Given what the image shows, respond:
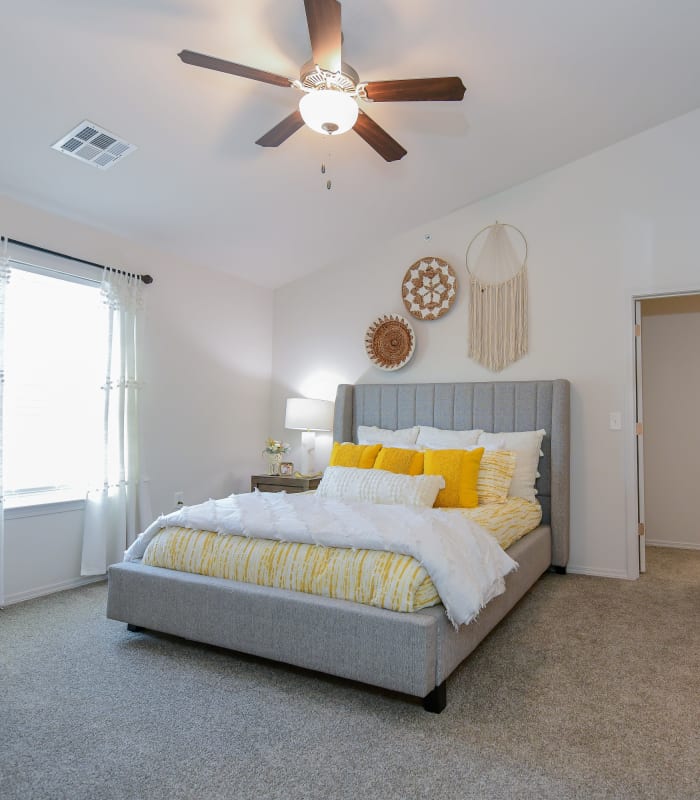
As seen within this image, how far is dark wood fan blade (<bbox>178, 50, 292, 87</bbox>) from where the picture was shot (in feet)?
7.29

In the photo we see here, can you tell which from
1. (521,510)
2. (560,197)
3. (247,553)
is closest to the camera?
(247,553)

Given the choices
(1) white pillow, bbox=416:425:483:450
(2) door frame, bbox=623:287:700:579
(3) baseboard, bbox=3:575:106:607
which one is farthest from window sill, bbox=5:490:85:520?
(2) door frame, bbox=623:287:700:579

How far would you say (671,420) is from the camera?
16.8 feet

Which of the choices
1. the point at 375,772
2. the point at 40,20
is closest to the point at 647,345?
the point at 375,772

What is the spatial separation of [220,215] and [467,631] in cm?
321

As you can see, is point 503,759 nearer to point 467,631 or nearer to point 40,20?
point 467,631

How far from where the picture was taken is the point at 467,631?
2375mm

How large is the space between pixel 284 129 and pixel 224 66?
492 millimetres

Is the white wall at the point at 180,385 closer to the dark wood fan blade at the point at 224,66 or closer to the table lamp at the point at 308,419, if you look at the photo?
the table lamp at the point at 308,419

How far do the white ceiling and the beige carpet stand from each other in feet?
8.54

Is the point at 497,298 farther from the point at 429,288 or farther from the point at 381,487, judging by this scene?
the point at 381,487

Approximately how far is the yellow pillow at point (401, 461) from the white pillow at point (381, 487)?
18cm

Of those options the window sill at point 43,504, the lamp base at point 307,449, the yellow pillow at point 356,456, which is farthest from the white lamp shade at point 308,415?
the window sill at point 43,504

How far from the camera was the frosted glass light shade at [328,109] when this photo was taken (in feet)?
7.77
